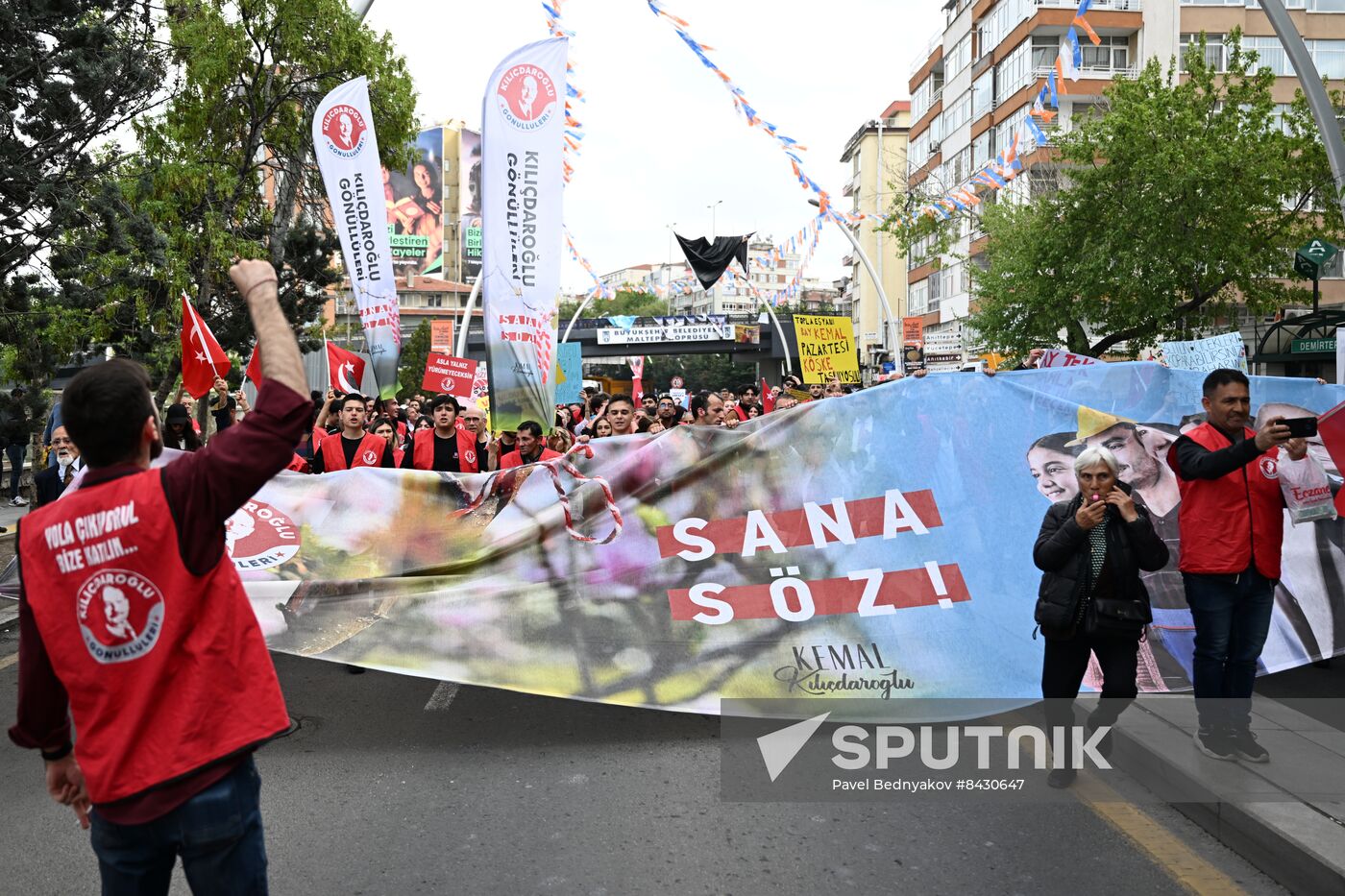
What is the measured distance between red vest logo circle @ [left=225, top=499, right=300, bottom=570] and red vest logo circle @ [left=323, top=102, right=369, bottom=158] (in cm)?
682

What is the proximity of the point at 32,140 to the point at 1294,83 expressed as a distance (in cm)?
3968

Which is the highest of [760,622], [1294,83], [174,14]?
[1294,83]

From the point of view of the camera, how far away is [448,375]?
12.7 m

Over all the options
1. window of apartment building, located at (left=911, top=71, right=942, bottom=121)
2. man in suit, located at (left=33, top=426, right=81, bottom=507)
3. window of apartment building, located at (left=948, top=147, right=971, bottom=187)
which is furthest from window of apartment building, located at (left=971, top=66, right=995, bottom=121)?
man in suit, located at (left=33, top=426, right=81, bottom=507)

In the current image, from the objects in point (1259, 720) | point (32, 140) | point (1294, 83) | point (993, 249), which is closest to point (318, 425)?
point (32, 140)

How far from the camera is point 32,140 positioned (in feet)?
34.5

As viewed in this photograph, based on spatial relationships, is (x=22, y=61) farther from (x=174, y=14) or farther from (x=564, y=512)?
(x=564, y=512)

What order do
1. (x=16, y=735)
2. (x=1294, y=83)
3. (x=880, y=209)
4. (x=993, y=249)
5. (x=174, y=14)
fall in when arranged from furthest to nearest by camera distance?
(x=880, y=209), (x=1294, y=83), (x=993, y=249), (x=174, y=14), (x=16, y=735)

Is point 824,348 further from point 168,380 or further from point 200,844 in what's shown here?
point 200,844

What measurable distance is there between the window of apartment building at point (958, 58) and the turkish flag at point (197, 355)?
143 ft

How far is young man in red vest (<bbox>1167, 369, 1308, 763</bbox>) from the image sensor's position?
16.8ft

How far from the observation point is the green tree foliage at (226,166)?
13320 mm

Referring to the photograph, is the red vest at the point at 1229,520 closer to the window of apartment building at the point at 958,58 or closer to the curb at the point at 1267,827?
the curb at the point at 1267,827

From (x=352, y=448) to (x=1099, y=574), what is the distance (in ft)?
19.9
